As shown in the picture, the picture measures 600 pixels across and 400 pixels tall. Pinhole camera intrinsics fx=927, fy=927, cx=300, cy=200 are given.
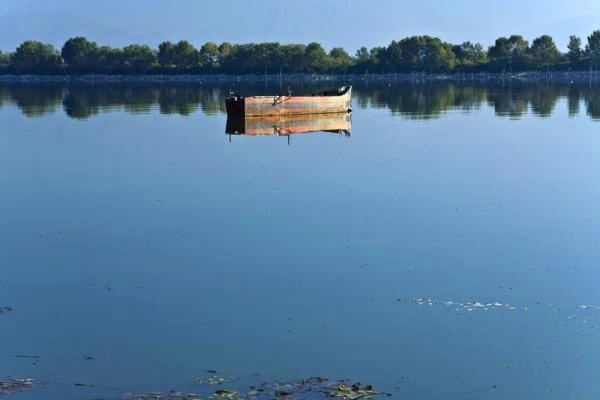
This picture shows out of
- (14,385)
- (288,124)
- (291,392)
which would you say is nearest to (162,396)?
(291,392)

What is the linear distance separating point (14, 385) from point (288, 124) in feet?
142

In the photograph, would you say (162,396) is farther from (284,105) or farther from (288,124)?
(284,105)

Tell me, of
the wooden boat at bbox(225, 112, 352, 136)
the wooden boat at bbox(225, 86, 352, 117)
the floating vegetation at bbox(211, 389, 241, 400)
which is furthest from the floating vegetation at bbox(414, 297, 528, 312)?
the wooden boat at bbox(225, 86, 352, 117)

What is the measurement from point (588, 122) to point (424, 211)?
3213 centimetres

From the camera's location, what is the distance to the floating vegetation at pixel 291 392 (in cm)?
1155

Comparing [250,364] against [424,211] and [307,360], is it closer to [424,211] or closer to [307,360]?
[307,360]

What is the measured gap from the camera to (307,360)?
12.9m

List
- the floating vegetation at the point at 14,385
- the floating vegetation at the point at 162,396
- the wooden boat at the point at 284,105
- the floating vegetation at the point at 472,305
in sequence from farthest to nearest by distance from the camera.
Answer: the wooden boat at the point at 284,105 → the floating vegetation at the point at 472,305 → the floating vegetation at the point at 14,385 → the floating vegetation at the point at 162,396

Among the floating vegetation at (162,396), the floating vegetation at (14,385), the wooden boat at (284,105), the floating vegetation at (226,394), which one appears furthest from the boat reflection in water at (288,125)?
the floating vegetation at (162,396)

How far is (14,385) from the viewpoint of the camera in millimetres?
12008

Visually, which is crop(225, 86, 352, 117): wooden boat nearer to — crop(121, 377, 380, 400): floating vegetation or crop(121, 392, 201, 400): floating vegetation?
crop(121, 377, 380, 400): floating vegetation

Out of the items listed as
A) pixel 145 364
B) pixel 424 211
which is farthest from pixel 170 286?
pixel 424 211

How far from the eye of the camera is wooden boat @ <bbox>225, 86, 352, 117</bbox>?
57.2 meters

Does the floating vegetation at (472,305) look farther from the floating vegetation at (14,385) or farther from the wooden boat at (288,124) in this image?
the wooden boat at (288,124)
